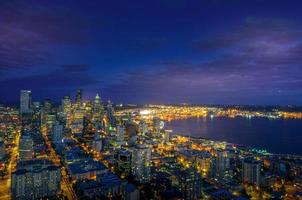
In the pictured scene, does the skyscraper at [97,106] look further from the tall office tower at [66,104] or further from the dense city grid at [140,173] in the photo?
the dense city grid at [140,173]

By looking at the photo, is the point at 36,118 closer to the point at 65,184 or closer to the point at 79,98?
the point at 79,98

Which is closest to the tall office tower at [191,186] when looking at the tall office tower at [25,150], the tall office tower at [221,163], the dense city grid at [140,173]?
the dense city grid at [140,173]

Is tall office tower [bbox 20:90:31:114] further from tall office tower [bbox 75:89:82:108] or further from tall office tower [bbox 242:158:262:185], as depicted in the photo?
tall office tower [bbox 242:158:262:185]

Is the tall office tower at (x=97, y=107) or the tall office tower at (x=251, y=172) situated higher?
the tall office tower at (x=97, y=107)

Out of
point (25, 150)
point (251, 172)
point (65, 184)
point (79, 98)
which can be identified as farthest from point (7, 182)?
point (79, 98)

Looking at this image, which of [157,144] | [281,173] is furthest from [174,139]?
[281,173]
